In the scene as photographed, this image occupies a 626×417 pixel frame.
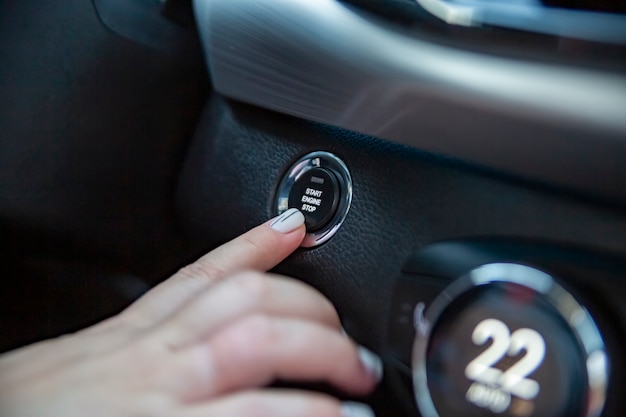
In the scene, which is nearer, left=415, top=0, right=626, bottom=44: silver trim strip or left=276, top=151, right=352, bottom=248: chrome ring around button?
left=415, top=0, right=626, bottom=44: silver trim strip

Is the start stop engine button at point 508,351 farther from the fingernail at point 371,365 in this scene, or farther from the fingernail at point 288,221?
the fingernail at point 288,221

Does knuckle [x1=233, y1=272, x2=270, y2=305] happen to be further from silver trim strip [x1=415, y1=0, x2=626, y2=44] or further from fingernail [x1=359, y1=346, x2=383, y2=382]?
silver trim strip [x1=415, y1=0, x2=626, y2=44]

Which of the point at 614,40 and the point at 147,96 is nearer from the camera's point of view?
the point at 614,40

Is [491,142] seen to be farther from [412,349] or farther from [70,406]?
[70,406]

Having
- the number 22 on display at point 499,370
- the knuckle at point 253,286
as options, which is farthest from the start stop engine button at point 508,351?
the knuckle at point 253,286

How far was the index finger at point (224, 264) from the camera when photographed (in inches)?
20.0

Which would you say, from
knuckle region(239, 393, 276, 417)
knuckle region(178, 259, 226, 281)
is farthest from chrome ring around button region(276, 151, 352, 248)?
knuckle region(239, 393, 276, 417)

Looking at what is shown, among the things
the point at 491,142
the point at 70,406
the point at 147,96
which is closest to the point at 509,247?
the point at 491,142

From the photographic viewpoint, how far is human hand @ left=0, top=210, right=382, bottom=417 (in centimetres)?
42

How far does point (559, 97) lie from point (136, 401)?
0.33 metres

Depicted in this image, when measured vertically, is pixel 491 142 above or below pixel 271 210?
above

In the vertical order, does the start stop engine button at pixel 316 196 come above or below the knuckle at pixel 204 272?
above

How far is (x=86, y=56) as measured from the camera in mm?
688

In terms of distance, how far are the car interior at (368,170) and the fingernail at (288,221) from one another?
1 cm
